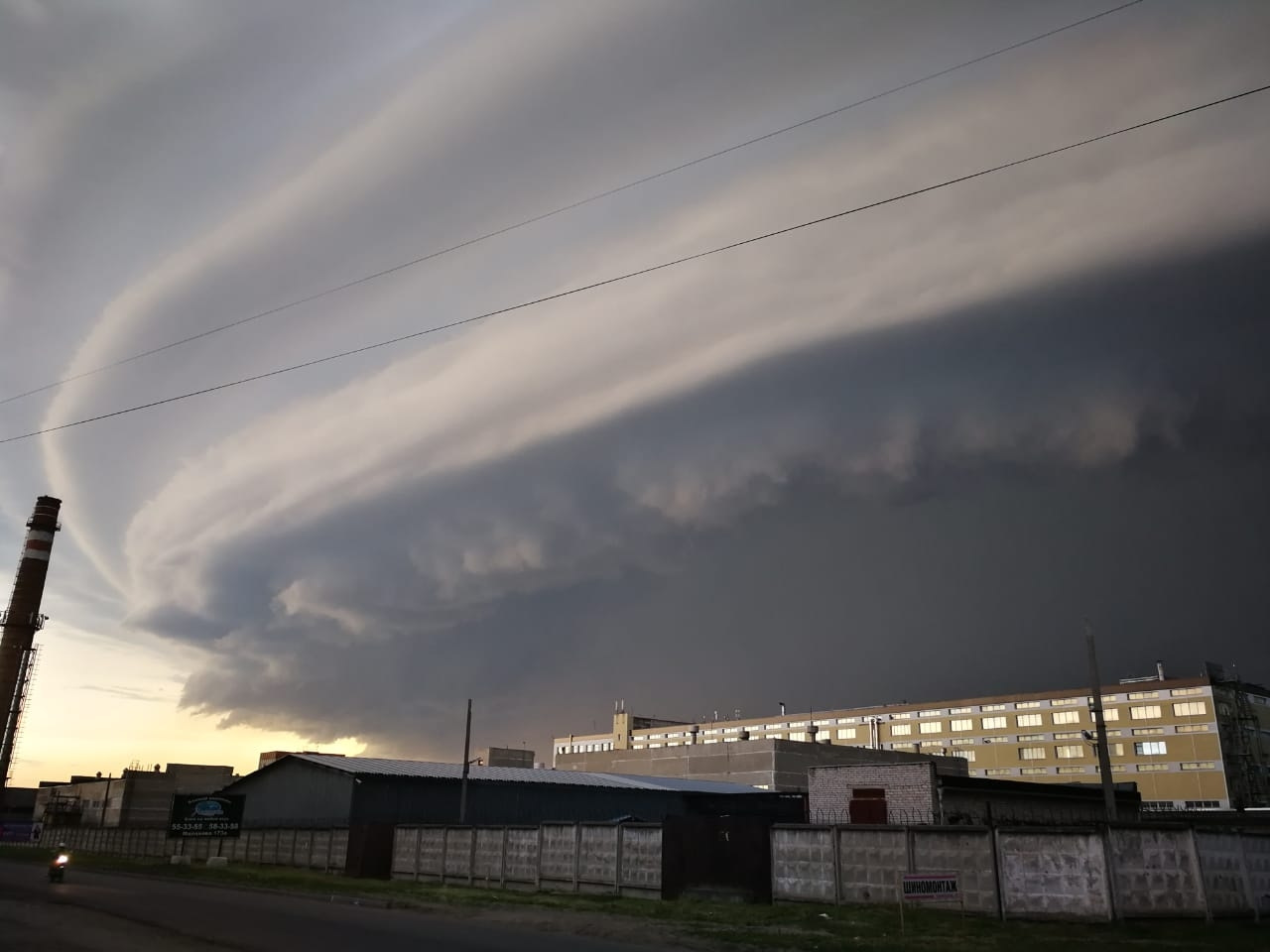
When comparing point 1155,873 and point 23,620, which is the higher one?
point 23,620

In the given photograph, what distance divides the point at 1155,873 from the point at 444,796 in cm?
4481

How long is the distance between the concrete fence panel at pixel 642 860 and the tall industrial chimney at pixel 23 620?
7298 centimetres

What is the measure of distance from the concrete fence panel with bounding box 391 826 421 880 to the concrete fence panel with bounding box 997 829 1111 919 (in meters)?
28.0

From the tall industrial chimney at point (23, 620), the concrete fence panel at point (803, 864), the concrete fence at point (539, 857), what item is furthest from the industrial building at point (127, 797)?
the concrete fence panel at point (803, 864)

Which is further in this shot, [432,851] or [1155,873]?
[432,851]

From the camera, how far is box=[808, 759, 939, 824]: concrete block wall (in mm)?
42562

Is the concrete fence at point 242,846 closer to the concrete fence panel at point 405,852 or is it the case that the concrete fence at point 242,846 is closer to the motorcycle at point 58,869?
the concrete fence panel at point 405,852

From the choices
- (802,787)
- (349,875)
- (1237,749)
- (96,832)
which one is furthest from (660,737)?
(349,875)

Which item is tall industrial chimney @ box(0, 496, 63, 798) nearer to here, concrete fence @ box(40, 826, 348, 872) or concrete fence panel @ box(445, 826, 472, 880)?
concrete fence @ box(40, 826, 348, 872)

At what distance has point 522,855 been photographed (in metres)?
38.0

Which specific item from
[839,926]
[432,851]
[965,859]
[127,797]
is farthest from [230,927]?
[127,797]

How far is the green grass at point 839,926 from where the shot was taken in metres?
20.4

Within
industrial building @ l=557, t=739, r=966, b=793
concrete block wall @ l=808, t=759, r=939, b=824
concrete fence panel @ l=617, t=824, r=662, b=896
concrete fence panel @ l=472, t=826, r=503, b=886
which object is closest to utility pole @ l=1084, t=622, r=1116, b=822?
concrete block wall @ l=808, t=759, r=939, b=824

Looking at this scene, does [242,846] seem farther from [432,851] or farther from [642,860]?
[642,860]
